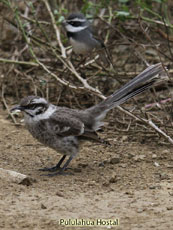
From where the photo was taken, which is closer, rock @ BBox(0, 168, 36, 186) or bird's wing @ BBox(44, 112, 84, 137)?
rock @ BBox(0, 168, 36, 186)

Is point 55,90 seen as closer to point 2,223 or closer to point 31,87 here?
point 31,87

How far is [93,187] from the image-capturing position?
18.5 feet

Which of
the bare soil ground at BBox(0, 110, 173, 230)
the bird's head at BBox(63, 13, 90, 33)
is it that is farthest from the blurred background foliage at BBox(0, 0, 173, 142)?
the bare soil ground at BBox(0, 110, 173, 230)

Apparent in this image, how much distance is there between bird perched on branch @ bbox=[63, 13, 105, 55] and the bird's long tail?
2.66 m

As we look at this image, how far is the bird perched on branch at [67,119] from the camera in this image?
235 inches

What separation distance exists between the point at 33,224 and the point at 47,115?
1.98 metres

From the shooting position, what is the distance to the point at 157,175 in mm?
6031

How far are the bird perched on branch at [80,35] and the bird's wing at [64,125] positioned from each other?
9.42ft

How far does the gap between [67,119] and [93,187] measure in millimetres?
1010

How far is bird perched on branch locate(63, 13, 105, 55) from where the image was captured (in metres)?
8.84

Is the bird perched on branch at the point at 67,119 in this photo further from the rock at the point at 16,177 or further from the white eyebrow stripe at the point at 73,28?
the white eyebrow stripe at the point at 73,28

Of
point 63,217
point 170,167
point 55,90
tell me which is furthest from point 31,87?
point 63,217

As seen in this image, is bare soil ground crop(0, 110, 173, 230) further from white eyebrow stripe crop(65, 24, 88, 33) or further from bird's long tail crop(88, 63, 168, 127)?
white eyebrow stripe crop(65, 24, 88, 33)

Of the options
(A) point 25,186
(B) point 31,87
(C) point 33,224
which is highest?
(C) point 33,224
